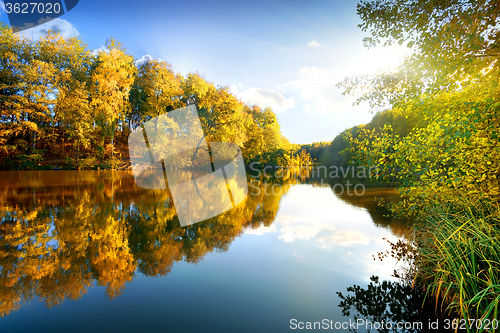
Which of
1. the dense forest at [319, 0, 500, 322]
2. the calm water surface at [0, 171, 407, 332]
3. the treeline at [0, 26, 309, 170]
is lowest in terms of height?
the calm water surface at [0, 171, 407, 332]

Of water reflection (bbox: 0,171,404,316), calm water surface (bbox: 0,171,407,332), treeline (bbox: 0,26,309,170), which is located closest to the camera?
calm water surface (bbox: 0,171,407,332)

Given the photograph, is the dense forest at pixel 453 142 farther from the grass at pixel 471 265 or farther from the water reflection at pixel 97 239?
the water reflection at pixel 97 239

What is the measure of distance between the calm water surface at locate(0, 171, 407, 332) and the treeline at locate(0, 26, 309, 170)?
20672 mm

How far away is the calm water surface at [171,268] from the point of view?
3340 mm

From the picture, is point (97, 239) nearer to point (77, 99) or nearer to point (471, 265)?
point (471, 265)

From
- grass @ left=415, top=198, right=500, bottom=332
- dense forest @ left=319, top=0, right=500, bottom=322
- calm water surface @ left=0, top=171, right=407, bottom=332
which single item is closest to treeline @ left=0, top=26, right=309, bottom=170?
calm water surface @ left=0, top=171, right=407, bottom=332

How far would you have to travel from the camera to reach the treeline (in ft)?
80.5

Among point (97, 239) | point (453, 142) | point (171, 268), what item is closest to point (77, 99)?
point (97, 239)

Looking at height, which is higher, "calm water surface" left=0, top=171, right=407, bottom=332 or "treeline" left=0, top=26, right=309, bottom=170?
"treeline" left=0, top=26, right=309, bottom=170

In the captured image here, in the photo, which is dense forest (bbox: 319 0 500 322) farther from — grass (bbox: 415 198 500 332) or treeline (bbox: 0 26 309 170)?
treeline (bbox: 0 26 309 170)

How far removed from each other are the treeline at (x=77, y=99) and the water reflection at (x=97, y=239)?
59.4 ft

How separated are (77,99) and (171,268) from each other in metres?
29.0

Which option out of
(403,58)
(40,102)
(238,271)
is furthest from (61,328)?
(40,102)

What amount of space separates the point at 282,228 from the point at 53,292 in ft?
20.7
